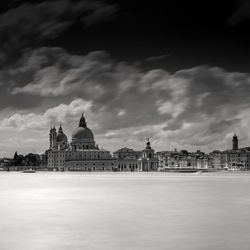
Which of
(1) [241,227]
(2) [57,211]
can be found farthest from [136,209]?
(1) [241,227]

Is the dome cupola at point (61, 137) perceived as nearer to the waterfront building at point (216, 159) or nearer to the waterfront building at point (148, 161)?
the waterfront building at point (148, 161)

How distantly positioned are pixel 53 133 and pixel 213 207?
6045 inches

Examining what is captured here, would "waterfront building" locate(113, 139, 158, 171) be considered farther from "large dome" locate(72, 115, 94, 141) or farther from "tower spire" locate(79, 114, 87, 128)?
"tower spire" locate(79, 114, 87, 128)

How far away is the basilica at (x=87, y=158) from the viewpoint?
146 metres

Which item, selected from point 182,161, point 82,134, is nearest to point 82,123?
point 82,134

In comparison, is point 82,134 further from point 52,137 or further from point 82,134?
point 52,137

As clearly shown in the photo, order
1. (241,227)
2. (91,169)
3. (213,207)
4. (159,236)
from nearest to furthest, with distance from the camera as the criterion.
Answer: (159,236) → (241,227) → (213,207) → (91,169)

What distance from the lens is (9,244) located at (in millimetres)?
11586

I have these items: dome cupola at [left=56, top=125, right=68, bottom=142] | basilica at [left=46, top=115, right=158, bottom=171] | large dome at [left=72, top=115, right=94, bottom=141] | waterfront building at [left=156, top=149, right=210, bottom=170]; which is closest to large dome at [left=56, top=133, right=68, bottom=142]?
dome cupola at [left=56, top=125, right=68, bottom=142]

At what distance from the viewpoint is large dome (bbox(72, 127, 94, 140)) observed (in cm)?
15175

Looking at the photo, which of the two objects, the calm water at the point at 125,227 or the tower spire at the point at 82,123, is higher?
the tower spire at the point at 82,123

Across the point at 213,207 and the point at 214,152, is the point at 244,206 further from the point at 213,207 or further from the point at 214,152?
the point at 214,152

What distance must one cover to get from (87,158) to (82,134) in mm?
9019

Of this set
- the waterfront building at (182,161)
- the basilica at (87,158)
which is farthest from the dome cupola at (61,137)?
the waterfront building at (182,161)
